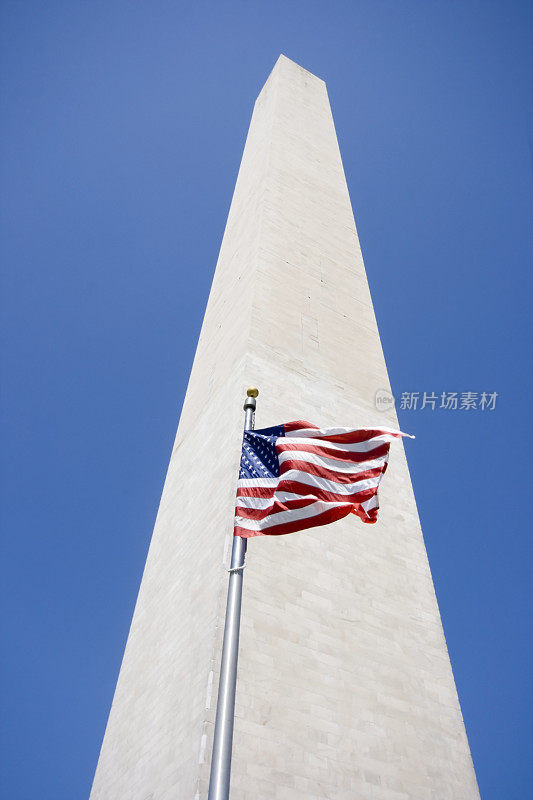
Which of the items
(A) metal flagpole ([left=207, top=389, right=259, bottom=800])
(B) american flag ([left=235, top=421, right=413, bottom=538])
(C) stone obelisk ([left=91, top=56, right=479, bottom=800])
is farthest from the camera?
(C) stone obelisk ([left=91, top=56, right=479, bottom=800])

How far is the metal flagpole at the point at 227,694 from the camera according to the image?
5.32 m

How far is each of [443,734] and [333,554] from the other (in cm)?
317

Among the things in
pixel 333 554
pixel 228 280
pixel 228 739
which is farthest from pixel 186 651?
pixel 228 280

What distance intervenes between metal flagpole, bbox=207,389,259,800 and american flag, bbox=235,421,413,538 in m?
0.47

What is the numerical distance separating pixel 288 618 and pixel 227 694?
477 cm

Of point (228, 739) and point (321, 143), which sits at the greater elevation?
point (321, 143)

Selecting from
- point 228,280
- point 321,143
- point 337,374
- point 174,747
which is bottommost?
point 174,747

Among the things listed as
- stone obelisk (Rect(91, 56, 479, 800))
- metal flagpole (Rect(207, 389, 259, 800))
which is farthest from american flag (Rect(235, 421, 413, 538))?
stone obelisk (Rect(91, 56, 479, 800))

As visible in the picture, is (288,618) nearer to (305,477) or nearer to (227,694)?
(305,477)

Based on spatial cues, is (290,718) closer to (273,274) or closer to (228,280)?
(273,274)

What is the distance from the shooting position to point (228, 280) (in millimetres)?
19656

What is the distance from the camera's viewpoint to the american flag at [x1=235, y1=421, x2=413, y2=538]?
727 cm

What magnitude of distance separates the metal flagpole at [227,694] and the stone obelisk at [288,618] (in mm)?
3003

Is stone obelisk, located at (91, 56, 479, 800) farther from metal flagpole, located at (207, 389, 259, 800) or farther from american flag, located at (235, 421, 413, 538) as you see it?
american flag, located at (235, 421, 413, 538)
